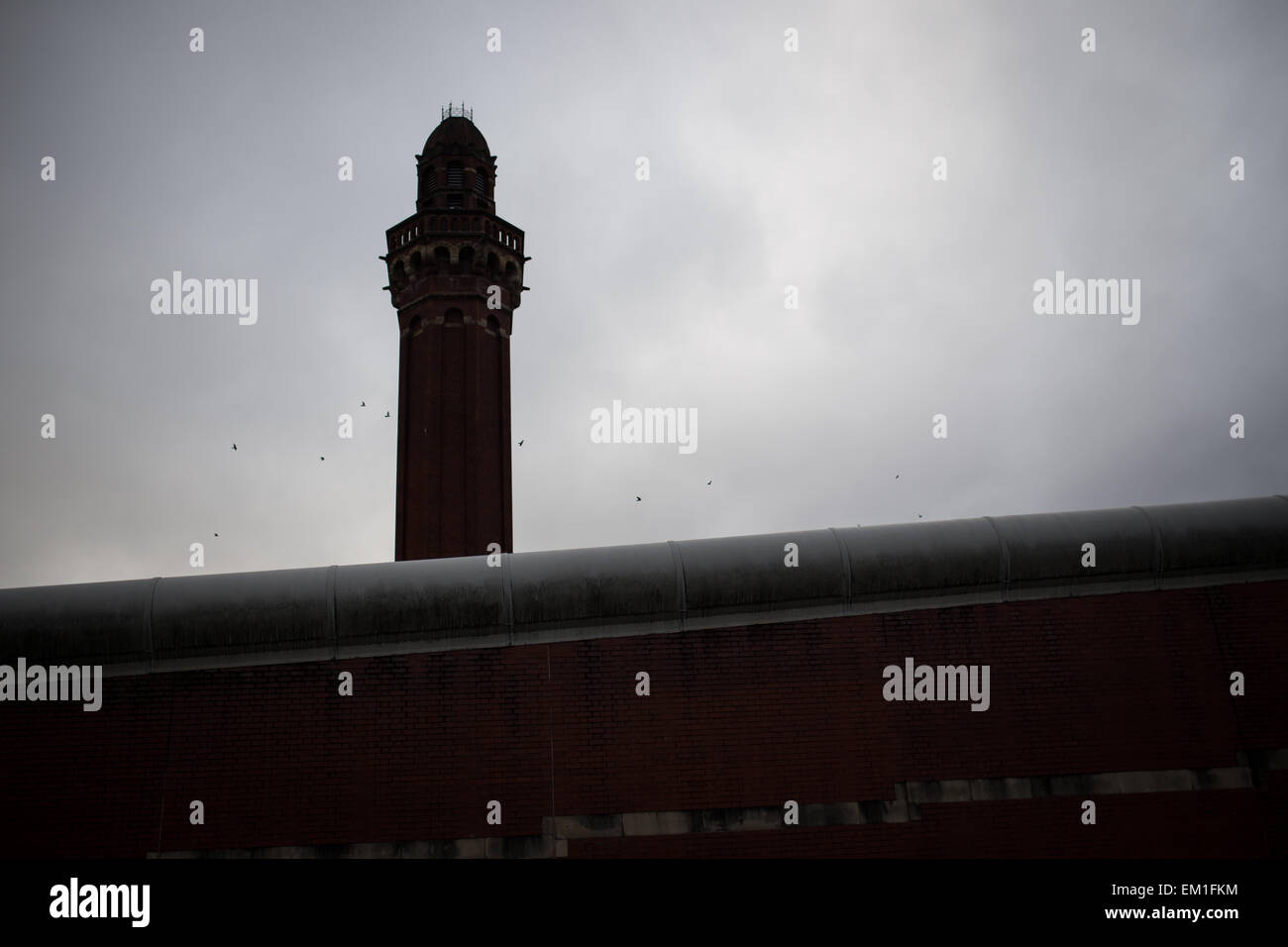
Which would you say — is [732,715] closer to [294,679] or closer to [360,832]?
[360,832]

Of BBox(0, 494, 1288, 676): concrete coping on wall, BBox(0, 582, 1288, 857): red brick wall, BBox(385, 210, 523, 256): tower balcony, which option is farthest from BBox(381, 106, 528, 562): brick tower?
BBox(0, 582, 1288, 857): red brick wall

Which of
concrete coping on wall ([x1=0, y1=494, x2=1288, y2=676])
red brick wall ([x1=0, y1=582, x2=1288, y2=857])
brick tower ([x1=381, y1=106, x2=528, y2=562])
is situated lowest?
red brick wall ([x1=0, y1=582, x2=1288, y2=857])

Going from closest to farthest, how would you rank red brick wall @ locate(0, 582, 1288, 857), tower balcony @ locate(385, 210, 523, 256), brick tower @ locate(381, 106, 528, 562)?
1. red brick wall @ locate(0, 582, 1288, 857)
2. brick tower @ locate(381, 106, 528, 562)
3. tower balcony @ locate(385, 210, 523, 256)

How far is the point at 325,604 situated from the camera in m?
12.7

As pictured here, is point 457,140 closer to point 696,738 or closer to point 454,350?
point 454,350

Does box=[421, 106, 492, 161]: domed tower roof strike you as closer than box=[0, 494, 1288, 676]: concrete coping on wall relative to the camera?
No

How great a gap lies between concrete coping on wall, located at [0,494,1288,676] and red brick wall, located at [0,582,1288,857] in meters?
0.27

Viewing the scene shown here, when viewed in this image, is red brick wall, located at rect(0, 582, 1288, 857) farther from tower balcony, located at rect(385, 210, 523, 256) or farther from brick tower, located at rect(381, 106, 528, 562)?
tower balcony, located at rect(385, 210, 523, 256)

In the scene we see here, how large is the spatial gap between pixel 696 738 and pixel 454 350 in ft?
65.6

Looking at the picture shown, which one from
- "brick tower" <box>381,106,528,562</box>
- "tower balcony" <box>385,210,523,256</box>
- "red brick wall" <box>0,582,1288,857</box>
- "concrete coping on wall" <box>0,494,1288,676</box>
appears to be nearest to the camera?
"red brick wall" <box>0,582,1288,857</box>

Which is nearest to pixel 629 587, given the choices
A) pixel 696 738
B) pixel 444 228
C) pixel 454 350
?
pixel 696 738

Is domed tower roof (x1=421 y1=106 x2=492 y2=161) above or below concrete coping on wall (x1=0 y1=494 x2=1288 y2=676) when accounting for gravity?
above

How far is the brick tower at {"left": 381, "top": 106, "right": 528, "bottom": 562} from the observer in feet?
92.8
